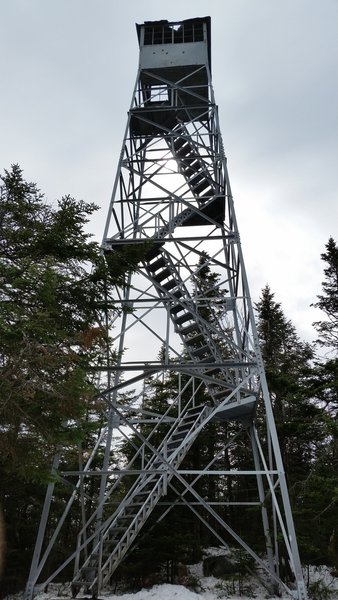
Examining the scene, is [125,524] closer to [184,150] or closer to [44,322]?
[44,322]

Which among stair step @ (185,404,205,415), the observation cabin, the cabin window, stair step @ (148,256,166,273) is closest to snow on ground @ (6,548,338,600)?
stair step @ (185,404,205,415)

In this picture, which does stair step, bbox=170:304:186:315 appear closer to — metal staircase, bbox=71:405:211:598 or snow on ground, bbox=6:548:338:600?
metal staircase, bbox=71:405:211:598

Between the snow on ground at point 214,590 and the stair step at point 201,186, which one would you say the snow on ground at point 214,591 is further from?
the stair step at point 201,186

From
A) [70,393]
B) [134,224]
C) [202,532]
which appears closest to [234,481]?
[202,532]

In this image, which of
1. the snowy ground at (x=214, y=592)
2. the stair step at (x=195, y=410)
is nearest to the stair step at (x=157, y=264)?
the stair step at (x=195, y=410)

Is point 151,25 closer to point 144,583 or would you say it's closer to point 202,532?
point 144,583

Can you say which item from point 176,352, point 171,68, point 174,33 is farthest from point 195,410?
point 174,33

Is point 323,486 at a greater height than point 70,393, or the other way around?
point 70,393

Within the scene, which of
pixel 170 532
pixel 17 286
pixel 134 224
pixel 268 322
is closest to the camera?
pixel 17 286

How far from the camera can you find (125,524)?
1050cm

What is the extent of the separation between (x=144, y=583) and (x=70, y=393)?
10.3 metres

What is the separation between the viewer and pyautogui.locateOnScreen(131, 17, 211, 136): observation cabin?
45.1 feet

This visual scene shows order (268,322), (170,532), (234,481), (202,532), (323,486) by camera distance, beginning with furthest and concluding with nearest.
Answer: (234,481) < (268,322) < (202,532) < (170,532) < (323,486)

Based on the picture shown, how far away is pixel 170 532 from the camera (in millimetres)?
13711
